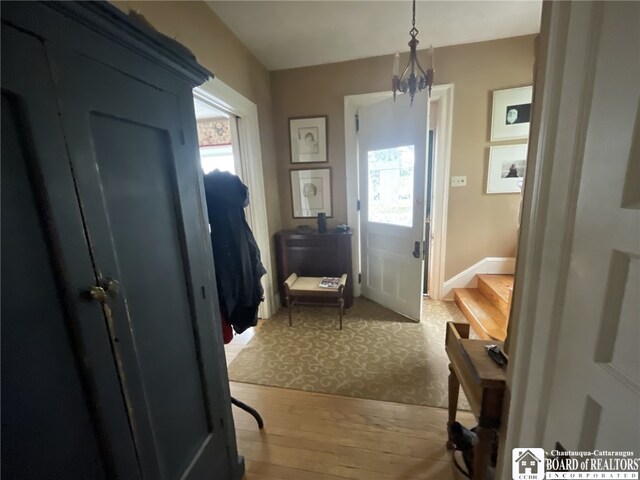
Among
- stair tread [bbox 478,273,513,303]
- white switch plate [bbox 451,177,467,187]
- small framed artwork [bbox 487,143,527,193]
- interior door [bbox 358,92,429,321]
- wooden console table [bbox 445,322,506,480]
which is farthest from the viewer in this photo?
white switch plate [bbox 451,177,467,187]

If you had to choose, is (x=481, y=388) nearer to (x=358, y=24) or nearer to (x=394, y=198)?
(x=394, y=198)

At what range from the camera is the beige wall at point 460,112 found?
249 centimetres

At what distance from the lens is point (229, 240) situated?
57.3 inches

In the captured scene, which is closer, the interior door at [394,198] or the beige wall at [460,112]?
the interior door at [394,198]

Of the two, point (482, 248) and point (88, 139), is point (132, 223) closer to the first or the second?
point (88, 139)

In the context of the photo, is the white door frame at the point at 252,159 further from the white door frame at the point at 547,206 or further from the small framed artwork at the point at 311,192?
the white door frame at the point at 547,206

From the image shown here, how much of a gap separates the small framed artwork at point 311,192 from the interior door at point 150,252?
208cm

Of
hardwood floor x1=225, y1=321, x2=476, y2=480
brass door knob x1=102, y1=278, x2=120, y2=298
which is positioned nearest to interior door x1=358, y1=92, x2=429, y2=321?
hardwood floor x1=225, y1=321, x2=476, y2=480

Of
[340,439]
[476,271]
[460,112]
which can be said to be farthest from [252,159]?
[476,271]

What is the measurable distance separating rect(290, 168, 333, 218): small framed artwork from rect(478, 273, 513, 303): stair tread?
1.84 meters

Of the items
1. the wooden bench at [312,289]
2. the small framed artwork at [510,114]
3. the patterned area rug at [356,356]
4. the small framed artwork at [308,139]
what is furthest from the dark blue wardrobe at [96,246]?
the small framed artwork at [510,114]

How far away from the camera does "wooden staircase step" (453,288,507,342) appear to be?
2258 millimetres

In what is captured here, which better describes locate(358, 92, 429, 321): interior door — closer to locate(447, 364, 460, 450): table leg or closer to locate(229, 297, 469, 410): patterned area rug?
locate(229, 297, 469, 410): patterned area rug

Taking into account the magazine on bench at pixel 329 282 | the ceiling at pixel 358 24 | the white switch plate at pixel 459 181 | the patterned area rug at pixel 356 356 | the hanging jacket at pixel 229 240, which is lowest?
the patterned area rug at pixel 356 356
